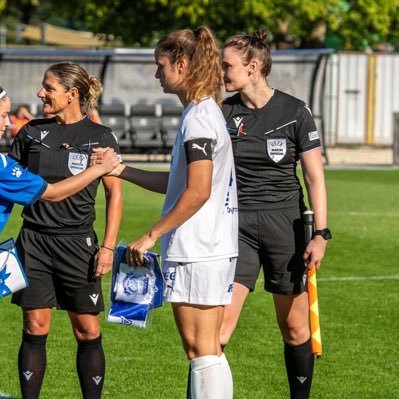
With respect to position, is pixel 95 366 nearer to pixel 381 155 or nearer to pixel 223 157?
pixel 223 157

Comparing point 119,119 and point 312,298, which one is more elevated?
point 119,119

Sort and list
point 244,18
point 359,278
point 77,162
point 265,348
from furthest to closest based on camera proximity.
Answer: point 244,18 → point 359,278 → point 265,348 → point 77,162

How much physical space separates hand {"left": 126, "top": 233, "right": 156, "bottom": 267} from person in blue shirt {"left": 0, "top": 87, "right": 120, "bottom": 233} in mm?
522

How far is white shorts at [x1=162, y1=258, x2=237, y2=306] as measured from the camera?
18.4 ft

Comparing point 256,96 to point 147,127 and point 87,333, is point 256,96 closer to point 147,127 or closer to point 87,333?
point 87,333

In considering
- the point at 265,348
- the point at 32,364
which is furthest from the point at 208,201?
the point at 265,348

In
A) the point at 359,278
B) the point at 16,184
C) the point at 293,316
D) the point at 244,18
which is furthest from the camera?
the point at 244,18

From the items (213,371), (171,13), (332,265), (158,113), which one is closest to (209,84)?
(213,371)

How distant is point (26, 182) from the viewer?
5.84 meters

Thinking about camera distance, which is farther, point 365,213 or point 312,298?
point 365,213

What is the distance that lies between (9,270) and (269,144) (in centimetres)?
167

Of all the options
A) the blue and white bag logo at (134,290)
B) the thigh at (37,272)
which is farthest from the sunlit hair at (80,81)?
the blue and white bag logo at (134,290)

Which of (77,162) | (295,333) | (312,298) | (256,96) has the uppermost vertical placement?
(256,96)

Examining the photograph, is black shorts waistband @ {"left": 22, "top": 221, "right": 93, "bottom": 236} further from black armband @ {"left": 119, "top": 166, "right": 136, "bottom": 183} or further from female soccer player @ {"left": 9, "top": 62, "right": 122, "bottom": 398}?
black armband @ {"left": 119, "top": 166, "right": 136, "bottom": 183}
